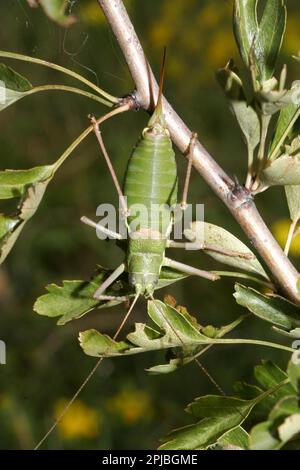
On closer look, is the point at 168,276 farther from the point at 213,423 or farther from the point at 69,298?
the point at 213,423

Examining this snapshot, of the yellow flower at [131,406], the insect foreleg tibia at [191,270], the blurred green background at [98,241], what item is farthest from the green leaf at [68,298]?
the yellow flower at [131,406]

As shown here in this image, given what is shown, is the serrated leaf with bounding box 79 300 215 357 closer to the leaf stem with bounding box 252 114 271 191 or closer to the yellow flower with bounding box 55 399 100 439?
the leaf stem with bounding box 252 114 271 191

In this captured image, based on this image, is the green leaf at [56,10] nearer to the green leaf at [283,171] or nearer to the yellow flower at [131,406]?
the green leaf at [283,171]

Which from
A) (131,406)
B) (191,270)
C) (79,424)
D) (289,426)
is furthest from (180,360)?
(131,406)

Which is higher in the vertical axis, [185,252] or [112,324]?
[185,252]

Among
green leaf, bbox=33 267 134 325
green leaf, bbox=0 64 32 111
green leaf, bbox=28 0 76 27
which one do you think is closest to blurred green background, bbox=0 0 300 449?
green leaf, bbox=33 267 134 325
